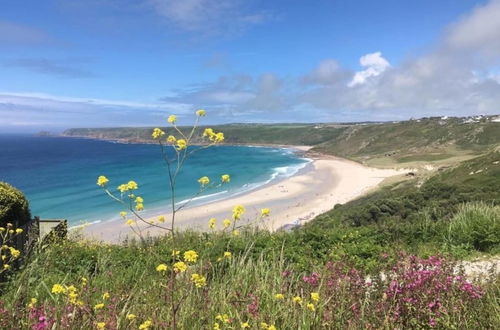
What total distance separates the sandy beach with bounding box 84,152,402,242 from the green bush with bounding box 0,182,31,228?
11.3 meters

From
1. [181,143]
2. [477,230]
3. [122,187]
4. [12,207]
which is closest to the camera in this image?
[181,143]

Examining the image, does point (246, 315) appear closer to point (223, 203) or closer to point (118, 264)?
point (118, 264)

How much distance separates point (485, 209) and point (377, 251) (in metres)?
3.36

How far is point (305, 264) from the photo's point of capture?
7.36 m

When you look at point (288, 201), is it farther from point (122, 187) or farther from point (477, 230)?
point (122, 187)

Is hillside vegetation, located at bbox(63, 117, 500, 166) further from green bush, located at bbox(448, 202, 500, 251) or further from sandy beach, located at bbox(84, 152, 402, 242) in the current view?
green bush, located at bbox(448, 202, 500, 251)

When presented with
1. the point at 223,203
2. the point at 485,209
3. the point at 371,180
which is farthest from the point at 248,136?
the point at 485,209

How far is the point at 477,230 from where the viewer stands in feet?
27.1

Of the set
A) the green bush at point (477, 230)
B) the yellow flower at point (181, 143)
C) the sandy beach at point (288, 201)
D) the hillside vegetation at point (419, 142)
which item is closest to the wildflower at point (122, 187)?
the yellow flower at point (181, 143)

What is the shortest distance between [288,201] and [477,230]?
Result: 3856 cm

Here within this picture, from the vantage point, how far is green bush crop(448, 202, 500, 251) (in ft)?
26.3

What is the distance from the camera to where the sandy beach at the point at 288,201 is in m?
33.1

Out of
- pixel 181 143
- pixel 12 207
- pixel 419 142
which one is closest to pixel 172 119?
pixel 181 143

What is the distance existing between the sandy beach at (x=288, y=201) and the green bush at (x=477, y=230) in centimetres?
1429
